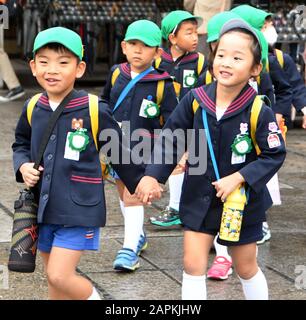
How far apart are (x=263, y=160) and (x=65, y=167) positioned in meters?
0.97

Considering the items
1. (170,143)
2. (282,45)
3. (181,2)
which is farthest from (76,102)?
(181,2)

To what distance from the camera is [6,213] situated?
7.11 m

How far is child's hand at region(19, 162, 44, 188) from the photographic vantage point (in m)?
4.50

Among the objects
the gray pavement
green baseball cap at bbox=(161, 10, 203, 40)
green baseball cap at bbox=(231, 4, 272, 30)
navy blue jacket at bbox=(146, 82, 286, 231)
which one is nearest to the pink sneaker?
the gray pavement

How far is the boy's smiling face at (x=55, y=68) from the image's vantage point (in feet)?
14.8

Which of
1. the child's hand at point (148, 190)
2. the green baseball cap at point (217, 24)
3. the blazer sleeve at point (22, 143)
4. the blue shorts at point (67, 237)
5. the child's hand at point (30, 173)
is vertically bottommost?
the blue shorts at point (67, 237)

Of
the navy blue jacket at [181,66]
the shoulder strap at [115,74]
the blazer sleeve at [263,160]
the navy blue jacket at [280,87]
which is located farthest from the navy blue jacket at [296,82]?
the blazer sleeve at [263,160]

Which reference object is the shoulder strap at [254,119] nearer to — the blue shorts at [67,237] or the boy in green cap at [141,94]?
the blue shorts at [67,237]

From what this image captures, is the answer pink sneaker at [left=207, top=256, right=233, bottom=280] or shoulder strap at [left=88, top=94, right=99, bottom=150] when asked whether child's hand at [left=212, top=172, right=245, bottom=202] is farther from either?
pink sneaker at [left=207, top=256, right=233, bottom=280]

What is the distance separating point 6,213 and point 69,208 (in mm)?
2735

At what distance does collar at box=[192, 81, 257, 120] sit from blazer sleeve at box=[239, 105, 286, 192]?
10cm

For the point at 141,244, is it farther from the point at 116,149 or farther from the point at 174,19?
the point at 174,19

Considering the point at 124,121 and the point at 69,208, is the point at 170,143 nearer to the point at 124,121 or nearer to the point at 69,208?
the point at 69,208

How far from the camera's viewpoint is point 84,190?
14.9ft
